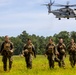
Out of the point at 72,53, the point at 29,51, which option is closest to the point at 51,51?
the point at 29,51

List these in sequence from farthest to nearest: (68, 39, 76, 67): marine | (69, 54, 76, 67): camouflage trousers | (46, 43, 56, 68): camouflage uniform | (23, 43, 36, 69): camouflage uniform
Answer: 1. (69, 54, 76, 67): camouflage trousers
2. (68, 39, 76, 67): marine
3. (23, 43, 36, 69): camouflage uniform
4. (46, 43, 56, 68): camouflage uniform

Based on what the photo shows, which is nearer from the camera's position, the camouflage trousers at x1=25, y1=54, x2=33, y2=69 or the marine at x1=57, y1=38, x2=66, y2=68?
the camouflage trousers at x1=25, y1=54, x2=33, y2=69

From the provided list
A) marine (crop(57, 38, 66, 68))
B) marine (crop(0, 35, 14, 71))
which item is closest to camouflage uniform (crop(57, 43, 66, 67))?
marine (crop(57, 38, 66, 68))

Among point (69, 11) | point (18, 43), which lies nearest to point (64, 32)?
point (18, 43)

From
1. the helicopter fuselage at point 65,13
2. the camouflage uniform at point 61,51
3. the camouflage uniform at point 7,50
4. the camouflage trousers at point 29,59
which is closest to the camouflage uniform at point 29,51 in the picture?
the camouflage trousers at point 29,59

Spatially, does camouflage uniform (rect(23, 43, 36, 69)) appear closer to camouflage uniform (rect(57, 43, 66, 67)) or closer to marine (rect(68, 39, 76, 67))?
camouflage uniform (rect(57, 43, 66, 67))

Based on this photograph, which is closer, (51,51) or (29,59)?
(51,51)

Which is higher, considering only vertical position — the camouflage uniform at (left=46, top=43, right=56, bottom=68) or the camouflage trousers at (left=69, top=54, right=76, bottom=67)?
the camouflage uniform at (left=46, top=43, right=56, bottom=68)

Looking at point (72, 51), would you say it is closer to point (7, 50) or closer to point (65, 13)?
point (7, 50)

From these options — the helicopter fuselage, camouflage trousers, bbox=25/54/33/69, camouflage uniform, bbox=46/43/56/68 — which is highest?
the helicopter fuselage

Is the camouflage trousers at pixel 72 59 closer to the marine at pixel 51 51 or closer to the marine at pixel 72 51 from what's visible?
the marine at pixel 72 51

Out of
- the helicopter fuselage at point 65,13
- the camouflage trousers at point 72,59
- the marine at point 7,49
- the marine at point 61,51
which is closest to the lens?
the marine at point 7,49

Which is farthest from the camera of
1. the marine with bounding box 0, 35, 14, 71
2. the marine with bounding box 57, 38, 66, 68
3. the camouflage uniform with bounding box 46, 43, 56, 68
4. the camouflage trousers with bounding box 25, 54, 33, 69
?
the marine with bounding box 57, 38, 66, 68

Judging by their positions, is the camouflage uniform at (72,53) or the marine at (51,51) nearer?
the marine at (51,51)
